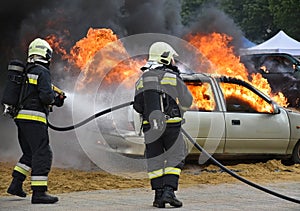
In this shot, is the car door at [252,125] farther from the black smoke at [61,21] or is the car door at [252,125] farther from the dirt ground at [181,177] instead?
the black smoke at [61,21]

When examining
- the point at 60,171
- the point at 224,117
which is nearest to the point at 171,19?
the point at 224,117

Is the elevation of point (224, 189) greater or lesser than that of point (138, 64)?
lesser

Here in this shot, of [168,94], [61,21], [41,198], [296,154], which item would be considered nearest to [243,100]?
[296,154]

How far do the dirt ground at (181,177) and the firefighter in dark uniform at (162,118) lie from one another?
1461 millimetres

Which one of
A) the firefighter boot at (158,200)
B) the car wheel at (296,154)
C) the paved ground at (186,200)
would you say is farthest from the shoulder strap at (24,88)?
the car wheel at (296,154)

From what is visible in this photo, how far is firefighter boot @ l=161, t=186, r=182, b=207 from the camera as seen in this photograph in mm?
6992

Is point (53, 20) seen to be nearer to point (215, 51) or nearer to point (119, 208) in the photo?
point (215, 51)

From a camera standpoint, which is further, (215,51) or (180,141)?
(215,51)

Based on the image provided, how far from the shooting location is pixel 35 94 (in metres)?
7.28

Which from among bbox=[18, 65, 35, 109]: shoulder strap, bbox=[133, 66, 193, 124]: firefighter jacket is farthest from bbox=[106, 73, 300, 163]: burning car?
bbox=[18, 65, 35, 109]: shoulder strap

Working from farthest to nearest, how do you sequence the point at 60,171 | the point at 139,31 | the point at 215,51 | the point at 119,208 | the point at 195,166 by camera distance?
1. the point at 139,31
2. the point at 215,51
3. the point at 195,166
4. the point at 60,171
5. the point at 119,208

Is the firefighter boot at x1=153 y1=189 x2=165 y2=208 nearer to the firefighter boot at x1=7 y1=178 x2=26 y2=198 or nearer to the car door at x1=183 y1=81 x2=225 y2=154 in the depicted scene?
the firefighter boot at x1=7 y1=178 x2=26 y2=198

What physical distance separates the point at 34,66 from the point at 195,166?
12.6 ft

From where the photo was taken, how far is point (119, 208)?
6.91 metres
